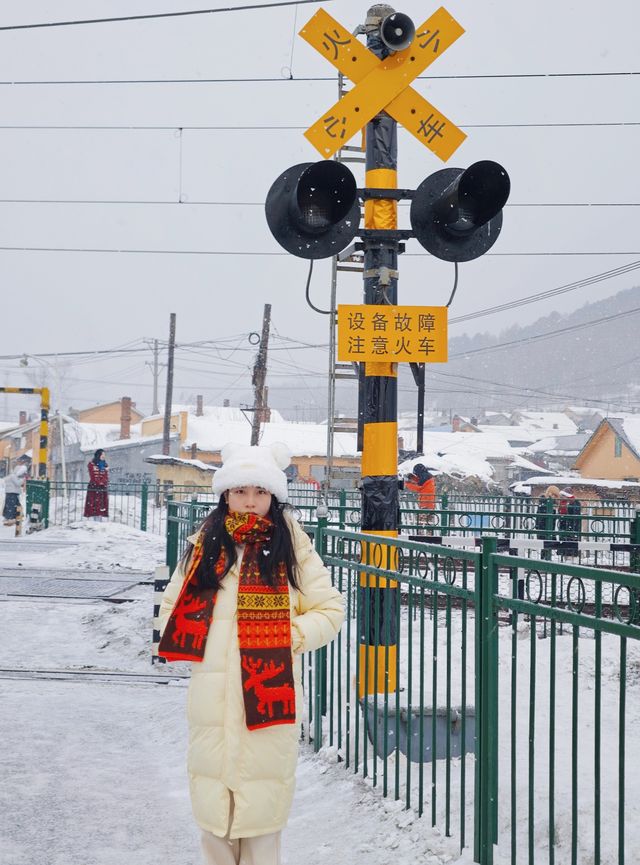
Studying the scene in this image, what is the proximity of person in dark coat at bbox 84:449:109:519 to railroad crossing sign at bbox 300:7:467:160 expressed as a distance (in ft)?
61.4

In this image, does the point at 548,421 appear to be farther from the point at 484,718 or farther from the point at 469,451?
the point at 484,718

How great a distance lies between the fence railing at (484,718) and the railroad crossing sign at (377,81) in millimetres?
2503

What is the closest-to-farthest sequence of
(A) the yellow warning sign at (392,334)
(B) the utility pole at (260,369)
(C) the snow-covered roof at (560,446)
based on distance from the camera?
(A) the yellow warning sign at (392,334), (B) the utility pole at (260,369), (C) the snow-covered roof at (560,446)

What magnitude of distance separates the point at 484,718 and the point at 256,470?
138cm

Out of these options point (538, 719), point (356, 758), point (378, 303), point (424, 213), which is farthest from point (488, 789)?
point (424, 213)

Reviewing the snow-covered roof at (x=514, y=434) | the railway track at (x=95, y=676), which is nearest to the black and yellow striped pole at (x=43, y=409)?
the railway track at (x=95, y=676)

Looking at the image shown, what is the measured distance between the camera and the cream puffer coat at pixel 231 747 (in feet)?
10.4

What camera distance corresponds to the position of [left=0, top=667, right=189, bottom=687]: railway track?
784 centimetres

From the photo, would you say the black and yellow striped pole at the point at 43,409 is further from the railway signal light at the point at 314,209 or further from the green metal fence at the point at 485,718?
the railway signal light at the point at 314,209

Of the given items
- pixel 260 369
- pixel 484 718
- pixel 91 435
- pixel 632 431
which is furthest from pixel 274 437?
pixel 484 718

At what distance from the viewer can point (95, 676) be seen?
8.02 m

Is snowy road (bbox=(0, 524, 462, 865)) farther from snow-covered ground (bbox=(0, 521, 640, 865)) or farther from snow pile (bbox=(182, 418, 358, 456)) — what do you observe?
snow pile (bbox=(182, 418, 358, 456))

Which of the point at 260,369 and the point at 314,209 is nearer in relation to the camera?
the point at 314,209

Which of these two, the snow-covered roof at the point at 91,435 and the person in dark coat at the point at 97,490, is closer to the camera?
the person in dark coat at the point at 97,490
